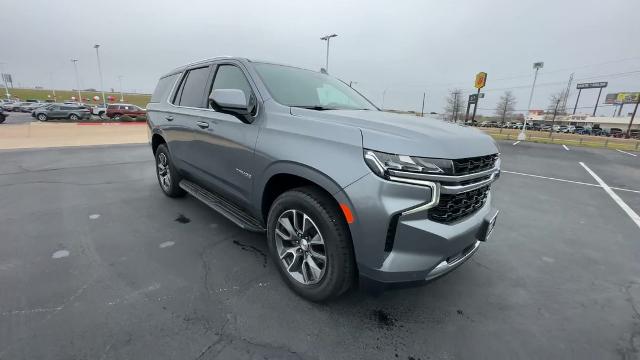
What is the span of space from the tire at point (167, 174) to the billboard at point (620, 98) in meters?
114

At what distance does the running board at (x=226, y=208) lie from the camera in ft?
8.99

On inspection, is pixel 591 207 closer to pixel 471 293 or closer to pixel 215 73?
pixel 471 293

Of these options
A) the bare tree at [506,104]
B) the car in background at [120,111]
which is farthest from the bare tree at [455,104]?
the car in background at [120,111]

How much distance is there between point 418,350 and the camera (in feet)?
6.38

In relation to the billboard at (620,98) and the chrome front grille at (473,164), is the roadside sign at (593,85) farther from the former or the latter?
the chrome front grille at (473,164)

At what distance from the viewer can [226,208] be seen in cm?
307

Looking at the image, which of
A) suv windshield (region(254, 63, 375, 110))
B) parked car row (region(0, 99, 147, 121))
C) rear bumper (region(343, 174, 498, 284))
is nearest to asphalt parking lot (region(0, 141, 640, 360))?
rear bumper (region(343, 174, 498, 284))

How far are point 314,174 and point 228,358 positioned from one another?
1.27m

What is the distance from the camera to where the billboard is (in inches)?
3128

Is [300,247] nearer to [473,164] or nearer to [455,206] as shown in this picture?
[455,206]

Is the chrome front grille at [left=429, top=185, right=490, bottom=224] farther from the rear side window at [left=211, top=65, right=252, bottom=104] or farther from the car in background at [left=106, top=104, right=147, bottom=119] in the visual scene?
the car in background at [left=106, top=104, right=147, bottom=119]

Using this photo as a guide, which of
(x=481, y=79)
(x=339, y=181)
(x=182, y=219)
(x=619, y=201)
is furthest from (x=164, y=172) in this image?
(x=481, y=79)

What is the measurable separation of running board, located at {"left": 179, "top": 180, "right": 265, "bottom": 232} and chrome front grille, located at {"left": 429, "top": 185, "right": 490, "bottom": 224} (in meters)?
1.56

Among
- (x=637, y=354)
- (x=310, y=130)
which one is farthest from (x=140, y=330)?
(x=637, y=354)
